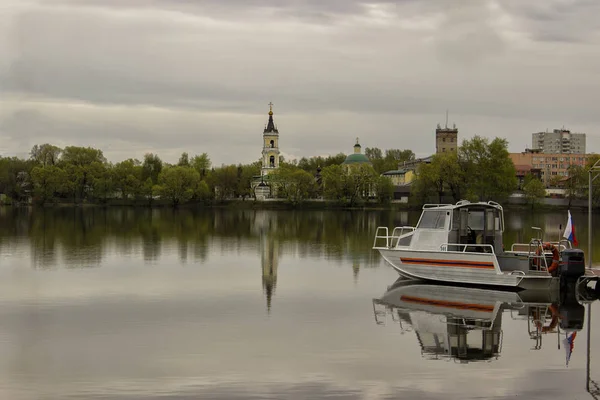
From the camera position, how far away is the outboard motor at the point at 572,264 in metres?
28.7

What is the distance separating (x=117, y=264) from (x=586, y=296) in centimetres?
2167

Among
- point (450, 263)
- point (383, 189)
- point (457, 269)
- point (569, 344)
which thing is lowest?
point (569, 344)

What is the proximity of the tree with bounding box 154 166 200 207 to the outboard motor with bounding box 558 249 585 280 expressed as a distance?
124m

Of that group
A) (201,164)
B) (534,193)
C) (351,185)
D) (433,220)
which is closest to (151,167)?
(201,164)

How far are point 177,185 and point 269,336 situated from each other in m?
129

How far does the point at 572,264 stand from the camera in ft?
94.1

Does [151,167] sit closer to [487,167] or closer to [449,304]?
[487,167]

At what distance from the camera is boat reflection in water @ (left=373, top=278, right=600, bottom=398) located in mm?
20812

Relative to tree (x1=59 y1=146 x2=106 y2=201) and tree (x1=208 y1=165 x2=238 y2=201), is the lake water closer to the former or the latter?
tree (x1=59 y1=146 x2=106 y2=201)

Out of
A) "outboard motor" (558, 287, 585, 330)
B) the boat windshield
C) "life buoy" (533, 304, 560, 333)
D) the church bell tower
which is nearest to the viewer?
"life buoy" (533, 304, 560, 333)

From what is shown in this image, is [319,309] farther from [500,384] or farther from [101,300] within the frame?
[500,384]

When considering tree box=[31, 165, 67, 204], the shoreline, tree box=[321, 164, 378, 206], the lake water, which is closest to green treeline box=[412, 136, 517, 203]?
the shoreline

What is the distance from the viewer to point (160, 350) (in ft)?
64.8

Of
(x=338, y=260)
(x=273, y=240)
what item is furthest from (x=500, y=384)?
(x=273, y=240)
